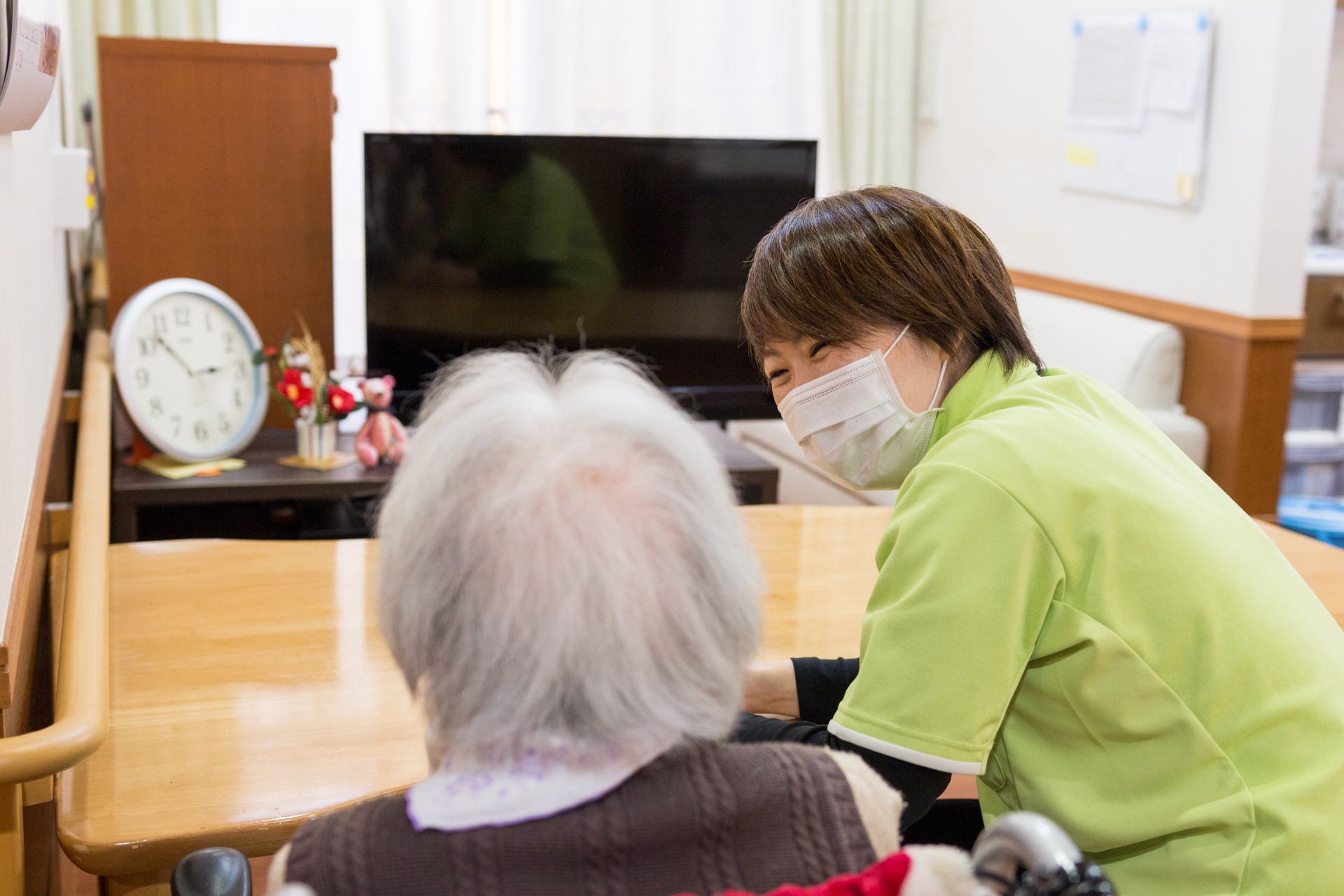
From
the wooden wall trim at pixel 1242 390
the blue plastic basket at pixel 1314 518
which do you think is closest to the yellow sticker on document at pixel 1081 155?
the wooden wall trim at pixel 1242 390

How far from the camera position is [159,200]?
2.62m

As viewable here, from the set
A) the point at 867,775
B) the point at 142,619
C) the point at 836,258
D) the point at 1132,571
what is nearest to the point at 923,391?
the point at 836,258

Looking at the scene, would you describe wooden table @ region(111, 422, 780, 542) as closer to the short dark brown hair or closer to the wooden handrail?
the wooden handrail

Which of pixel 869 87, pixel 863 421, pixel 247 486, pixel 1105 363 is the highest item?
pixel 869 87

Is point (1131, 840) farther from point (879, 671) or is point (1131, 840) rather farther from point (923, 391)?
point (923, 391)

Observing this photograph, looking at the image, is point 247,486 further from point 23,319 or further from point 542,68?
point 542,68

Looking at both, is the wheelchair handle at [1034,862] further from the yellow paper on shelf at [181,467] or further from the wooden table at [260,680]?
the yellow paper on shelf at [181,467]

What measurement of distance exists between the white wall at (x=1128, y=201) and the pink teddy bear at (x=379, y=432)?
213 centimetres

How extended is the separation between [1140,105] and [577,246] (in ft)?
5.37

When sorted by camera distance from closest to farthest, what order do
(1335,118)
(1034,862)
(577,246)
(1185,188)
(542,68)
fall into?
(1034,862)
(577,246)
(1185,188)
(542,68)
(1335,118)

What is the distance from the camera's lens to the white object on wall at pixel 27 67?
3.50 feet

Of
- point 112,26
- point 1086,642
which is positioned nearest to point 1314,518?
point 1086,642

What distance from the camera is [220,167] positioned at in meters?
2.63

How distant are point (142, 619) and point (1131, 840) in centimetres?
114
